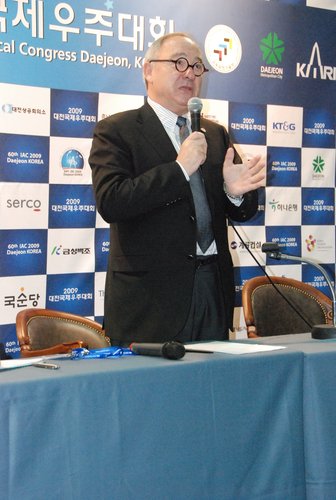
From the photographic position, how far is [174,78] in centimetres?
223

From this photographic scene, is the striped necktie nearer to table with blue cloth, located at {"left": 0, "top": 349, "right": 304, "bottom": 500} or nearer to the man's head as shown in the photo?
the man's head

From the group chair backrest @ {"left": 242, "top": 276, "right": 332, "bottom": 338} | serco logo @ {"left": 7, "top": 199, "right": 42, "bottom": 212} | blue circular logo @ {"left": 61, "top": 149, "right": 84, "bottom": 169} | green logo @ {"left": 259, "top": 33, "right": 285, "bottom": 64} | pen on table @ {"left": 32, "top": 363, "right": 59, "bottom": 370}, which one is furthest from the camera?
green logo @ {"left": 259, "top": 33, "right": 285, "bottom": 64}

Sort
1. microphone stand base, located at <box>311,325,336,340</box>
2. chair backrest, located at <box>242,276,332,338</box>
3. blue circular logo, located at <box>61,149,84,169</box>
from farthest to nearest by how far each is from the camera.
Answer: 1. blue circular logo, located at <box>61,149,84,169</box>
2. chair backrest, located at <box>242,276,332,338</box>
3. microphone stand base, located at <box>311,325,336,340</box>

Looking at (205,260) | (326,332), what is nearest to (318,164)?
(205,260)

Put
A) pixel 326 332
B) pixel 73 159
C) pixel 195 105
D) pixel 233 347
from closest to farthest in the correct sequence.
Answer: pixel 233 347 → pixel 326 332 → pixel 195 105 → pixel 73 159

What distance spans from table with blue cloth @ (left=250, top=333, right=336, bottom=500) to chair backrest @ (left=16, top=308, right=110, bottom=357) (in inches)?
→ 41.6

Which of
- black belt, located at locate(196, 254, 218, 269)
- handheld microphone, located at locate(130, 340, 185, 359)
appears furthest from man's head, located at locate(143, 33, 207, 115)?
handheld microphone, located at locate(130, 340, 185, 359)

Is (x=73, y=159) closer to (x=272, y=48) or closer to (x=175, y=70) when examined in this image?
(x=175, y=70)

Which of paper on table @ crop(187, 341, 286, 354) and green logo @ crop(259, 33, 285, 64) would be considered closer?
paper on table @ crop(187, 341, 286, 354)

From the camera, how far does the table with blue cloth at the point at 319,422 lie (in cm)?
155

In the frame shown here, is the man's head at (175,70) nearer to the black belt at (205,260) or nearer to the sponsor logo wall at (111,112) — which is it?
the black belt at (205,260)

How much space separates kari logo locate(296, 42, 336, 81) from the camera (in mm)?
3980

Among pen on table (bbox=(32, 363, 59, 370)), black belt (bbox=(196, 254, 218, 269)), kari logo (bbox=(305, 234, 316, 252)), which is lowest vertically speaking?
pen on table (bbox=(32, 363, 59, 370))

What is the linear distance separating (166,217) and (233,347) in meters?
0.59
